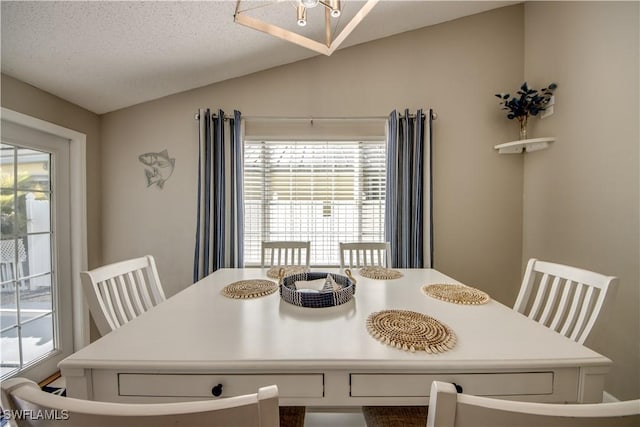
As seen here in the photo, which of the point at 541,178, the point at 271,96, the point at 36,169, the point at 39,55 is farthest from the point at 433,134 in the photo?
the point at 36,169

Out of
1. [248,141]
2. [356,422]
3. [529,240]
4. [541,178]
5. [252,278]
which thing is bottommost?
[356,422]

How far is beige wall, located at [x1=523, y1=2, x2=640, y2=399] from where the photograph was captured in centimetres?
151

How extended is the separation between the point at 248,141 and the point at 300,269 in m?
1.34

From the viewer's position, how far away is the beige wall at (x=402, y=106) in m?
2.30

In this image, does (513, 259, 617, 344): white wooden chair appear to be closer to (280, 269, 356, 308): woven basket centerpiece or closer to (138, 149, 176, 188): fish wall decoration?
(280, 269, 356, 308): woven basket centerpiece

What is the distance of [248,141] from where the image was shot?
2.38m

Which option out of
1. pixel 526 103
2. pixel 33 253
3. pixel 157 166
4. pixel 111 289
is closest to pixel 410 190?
pixel 526 103

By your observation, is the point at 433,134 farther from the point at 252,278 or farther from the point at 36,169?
the point at 36,169

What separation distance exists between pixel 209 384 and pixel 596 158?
8.14ft

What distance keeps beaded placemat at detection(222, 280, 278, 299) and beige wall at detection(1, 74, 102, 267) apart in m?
1.65

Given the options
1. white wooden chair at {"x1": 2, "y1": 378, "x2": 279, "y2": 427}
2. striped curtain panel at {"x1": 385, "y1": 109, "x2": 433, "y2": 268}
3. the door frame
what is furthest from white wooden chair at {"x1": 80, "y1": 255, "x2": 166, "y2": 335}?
striped curtain panel at {"x1": 385, "y1": 109, "x2": 433, "y2": 268}

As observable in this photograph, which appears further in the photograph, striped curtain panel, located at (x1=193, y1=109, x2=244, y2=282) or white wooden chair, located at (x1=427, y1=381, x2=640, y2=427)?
striped curtain panel, located at (x1=193, y1=109, x2=244, y2=282)

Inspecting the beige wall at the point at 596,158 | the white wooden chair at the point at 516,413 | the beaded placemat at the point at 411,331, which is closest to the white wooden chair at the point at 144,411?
the white wooden chair at the point at 516,413

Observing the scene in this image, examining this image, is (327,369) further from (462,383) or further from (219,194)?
(219,194)
